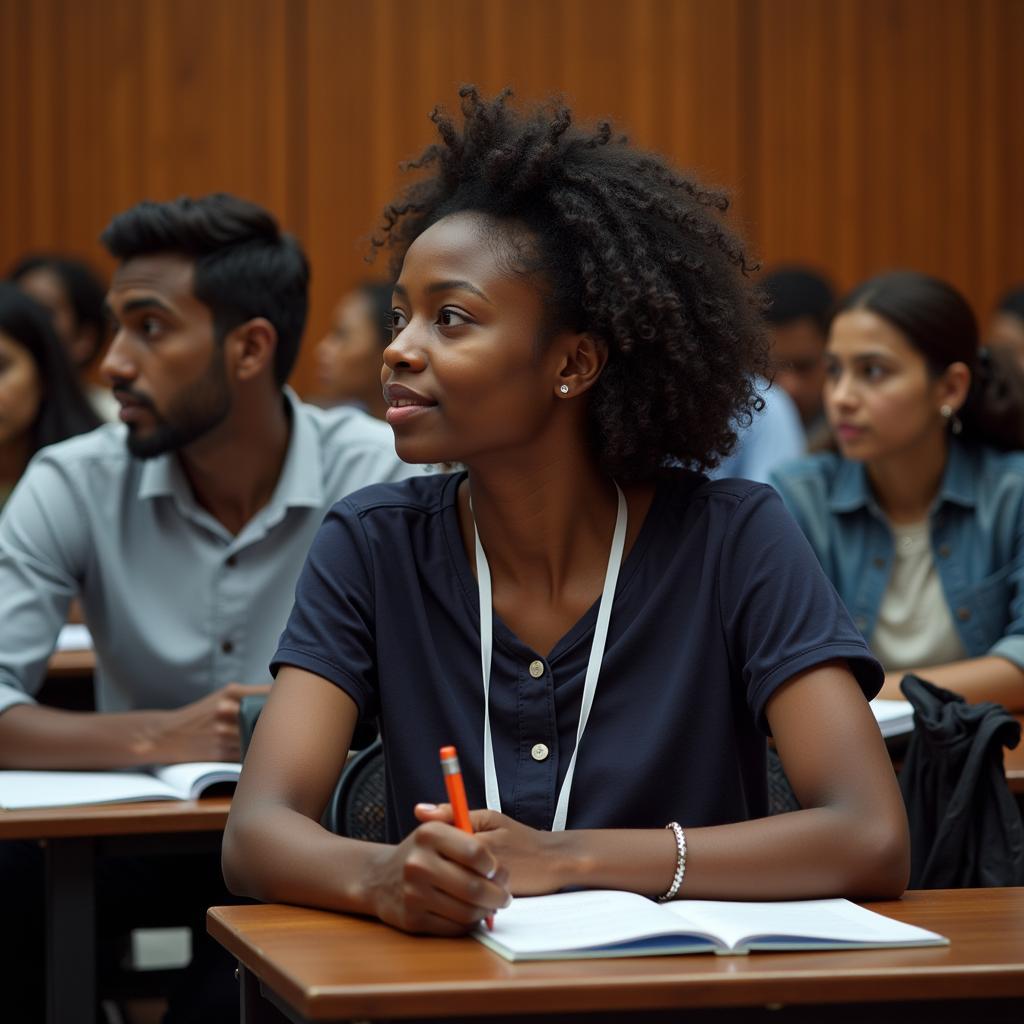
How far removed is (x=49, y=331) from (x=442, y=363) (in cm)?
247

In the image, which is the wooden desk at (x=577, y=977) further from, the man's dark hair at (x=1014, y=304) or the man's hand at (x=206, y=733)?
the man's dark hair at (x=1014, y=304)

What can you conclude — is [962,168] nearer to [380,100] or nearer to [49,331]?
[380,100]

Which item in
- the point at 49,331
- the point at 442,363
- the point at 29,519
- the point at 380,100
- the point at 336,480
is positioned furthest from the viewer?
the point at 380,100

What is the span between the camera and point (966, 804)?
6.34ft

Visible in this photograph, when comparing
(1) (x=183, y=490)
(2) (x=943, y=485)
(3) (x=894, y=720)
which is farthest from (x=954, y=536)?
(1) (x=183, y=490)

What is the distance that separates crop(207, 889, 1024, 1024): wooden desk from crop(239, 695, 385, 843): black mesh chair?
22.9 inches

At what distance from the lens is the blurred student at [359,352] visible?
5.56m

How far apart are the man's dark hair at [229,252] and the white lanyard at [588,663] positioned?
1181mm

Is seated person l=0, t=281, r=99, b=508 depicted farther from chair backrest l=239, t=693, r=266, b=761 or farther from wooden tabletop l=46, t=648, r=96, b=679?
chair backrest l=239, t=693, r=266, b=761

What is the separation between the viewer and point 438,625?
1812 mm

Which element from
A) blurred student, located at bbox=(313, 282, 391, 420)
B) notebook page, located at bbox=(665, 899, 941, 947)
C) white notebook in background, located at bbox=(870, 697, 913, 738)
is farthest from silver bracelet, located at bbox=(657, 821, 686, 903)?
blurred student, located at bbox=(313, 282, 391, 420)

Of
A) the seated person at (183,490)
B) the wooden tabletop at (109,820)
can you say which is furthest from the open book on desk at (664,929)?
the seated person at (183,490)

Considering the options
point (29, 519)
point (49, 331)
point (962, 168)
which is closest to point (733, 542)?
point (29, 519)

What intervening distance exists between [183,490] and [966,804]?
146 centimetres
